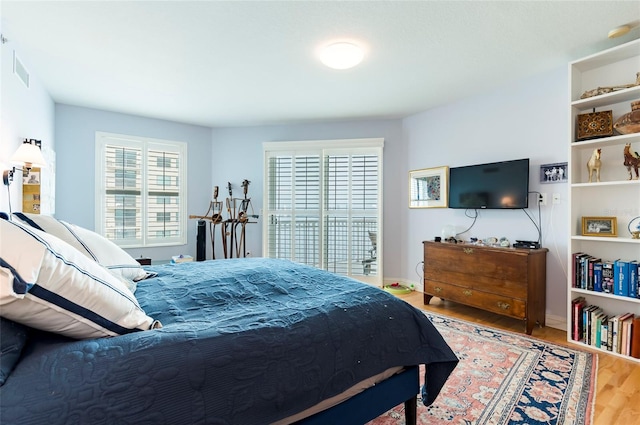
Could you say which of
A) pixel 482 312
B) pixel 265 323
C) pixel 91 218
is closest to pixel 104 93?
pixel 91 218

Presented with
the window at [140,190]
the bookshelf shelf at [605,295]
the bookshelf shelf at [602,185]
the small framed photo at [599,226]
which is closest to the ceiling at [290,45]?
the bookshelf shelf at [602,185]

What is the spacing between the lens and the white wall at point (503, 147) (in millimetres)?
3135

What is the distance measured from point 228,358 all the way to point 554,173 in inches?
137

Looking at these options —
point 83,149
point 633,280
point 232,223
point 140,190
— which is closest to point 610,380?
point 633,280

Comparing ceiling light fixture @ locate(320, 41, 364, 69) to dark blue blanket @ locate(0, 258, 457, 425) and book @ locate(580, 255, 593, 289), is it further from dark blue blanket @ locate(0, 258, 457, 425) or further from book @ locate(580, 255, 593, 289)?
book @ locate(580, 255, 593, 289)

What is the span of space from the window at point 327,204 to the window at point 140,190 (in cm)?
144

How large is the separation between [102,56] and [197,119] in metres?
2.02

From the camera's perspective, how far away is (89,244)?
1832 mm

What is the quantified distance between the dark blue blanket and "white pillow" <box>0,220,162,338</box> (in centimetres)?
7

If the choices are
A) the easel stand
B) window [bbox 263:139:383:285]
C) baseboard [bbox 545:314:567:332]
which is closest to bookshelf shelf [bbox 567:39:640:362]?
baseboard [bbox 545:314:567:332]

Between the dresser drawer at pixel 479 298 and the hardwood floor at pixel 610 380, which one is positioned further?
the dresser drawer at pixel 479 298

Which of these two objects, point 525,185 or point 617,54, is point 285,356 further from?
point 617,54

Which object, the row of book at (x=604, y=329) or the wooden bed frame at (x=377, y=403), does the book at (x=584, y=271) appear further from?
the wooden bed frame at (x=377, y=403)

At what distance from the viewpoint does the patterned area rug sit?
1749 millimetres
